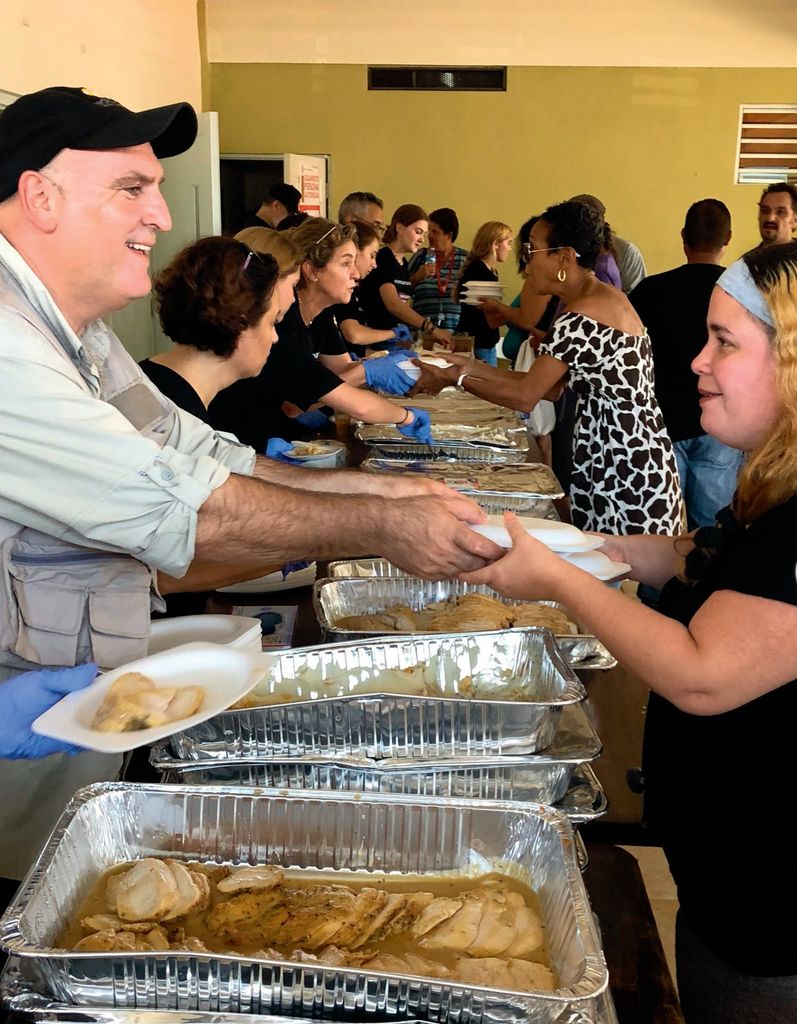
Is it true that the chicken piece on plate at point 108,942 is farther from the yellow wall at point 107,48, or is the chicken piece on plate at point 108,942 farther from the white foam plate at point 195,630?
the yellow wall at point 107,48

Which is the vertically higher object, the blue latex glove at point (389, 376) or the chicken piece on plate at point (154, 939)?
the blue latex glove at point (389, 376)

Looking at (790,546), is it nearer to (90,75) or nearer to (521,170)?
(90,75)

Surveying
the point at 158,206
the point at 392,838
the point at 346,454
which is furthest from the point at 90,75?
the point at 392,838

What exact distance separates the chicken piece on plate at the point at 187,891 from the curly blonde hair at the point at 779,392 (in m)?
0.74

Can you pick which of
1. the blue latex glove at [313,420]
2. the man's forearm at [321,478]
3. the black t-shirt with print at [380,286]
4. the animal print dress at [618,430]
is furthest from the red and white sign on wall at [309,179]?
the man's forearm at [321,478]

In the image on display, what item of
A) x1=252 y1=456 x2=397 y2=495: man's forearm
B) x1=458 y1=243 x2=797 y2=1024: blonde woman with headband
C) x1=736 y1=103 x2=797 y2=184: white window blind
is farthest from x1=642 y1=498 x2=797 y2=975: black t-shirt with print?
x1=736 y1=103 x2=797 y2=184: white window blind

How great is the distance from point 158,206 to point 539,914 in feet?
3.57

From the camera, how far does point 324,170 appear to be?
27.1ft

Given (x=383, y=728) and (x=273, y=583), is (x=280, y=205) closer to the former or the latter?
(x=273, y=583)

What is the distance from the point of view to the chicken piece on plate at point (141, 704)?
101 cm

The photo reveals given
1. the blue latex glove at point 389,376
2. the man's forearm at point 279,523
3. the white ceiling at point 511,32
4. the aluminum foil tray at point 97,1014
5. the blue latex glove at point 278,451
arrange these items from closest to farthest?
the aluminum foil tray at point 97,1014, the man's forearm at point 279,523, the blue latex glove at point 278,451, the blue latex glove at point 389,376, the white ceiling at point 511,32

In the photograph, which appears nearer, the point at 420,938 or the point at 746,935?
the point at 420,938

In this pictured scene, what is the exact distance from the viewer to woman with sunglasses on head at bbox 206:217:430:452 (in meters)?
2.98

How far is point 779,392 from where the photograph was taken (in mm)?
1103
